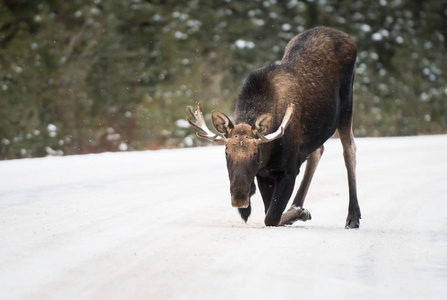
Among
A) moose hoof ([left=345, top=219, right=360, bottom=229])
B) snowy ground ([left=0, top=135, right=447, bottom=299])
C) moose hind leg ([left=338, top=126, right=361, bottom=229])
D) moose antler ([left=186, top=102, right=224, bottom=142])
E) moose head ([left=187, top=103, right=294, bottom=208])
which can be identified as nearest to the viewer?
snowy ground ([left=0, top=135, right=447, bottom=299])

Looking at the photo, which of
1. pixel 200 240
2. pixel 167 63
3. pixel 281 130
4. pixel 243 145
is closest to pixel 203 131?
pixel 243 145

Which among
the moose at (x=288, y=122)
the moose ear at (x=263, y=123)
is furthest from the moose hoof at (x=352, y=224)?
the moose ear at (x=263, y=123)

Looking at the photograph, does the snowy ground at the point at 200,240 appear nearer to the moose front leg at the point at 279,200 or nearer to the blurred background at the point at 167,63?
the moose front leg at the point at 279,200

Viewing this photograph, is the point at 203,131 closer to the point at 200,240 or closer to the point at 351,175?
the point at 200,240

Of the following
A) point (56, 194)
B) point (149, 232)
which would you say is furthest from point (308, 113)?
point (56, 194)

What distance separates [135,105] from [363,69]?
30.0ft

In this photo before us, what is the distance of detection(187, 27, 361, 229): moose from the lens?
7.62 m

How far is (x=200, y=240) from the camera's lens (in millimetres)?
6832

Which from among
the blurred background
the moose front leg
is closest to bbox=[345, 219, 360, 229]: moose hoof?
the moose front leg

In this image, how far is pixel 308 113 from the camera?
8.66 meters

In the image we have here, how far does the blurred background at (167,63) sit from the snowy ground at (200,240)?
9209 mm

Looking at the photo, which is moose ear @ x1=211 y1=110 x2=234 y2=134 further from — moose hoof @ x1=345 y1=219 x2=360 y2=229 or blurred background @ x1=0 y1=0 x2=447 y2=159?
blurred background @ x1=0 y1=0 x2=447 y2=159

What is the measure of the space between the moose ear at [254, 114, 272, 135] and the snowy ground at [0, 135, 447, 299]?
894 millimetres

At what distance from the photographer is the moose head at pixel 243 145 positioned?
7312 millimetres
